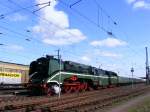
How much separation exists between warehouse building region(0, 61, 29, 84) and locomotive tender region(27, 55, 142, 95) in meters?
16.5

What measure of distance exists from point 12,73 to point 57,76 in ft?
79.1

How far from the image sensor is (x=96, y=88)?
148 ft

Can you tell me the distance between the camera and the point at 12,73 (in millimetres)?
55156

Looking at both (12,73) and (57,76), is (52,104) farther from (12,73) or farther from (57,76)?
(12,73)

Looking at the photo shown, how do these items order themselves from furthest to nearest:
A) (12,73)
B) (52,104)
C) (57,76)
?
(12,73)
(57,76)
(52,104)

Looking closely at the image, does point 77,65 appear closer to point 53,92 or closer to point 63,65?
point 63,65

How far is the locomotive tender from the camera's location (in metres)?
31.4

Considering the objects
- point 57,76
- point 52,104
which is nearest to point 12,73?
point 57,76

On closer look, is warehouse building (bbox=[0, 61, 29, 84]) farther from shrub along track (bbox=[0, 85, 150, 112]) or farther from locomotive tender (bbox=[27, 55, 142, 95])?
shrub along track (bbox=[0, 85, 150, 112])

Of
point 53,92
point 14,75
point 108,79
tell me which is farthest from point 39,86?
point 14,75

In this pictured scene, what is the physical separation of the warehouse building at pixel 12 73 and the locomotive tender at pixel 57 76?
16.5 meters

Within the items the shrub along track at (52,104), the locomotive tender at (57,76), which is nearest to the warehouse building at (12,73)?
the locomotive tender at (57,76)

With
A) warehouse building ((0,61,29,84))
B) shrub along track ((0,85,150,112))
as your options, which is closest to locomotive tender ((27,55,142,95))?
shrub along track ((0,85,150,112))

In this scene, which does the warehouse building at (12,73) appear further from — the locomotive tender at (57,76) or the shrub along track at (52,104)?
the shrub along track at (52,104)
